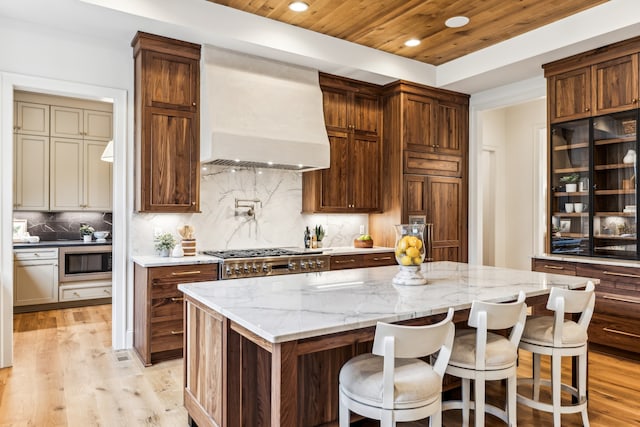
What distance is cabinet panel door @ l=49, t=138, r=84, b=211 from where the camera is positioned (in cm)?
605

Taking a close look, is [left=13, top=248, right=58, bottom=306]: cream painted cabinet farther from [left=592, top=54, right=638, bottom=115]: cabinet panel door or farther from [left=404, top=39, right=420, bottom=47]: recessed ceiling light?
[left=592, top=54, right=638, bottom=115]: cabinet panel door

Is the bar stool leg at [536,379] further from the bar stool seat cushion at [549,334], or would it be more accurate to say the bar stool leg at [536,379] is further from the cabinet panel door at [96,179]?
the cabinet panel door at [96,179]

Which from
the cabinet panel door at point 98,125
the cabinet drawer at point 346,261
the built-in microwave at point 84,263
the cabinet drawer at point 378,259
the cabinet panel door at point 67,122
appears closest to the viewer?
the cabinet drawer at point 346,261

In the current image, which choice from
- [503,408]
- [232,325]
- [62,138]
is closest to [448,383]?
[503,408]

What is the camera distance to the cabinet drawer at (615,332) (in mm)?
3717

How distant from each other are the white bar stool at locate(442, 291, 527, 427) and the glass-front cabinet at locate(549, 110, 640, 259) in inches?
95.6

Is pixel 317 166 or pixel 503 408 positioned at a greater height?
pixel 317 166

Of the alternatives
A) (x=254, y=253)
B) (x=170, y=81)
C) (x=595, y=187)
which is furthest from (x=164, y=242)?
(x=595, y=187)

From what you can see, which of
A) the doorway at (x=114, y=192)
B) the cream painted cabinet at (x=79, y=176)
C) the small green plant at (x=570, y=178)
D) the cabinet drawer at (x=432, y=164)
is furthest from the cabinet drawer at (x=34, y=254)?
the small green plant at (x=570, y=178)

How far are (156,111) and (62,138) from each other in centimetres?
303

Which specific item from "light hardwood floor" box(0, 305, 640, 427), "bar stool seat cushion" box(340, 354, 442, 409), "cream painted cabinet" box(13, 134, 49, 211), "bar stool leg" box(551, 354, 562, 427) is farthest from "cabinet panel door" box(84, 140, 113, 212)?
"bar stool leg" box(551, 354, 562, 427)

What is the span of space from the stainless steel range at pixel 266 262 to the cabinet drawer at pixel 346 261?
14 centimetres

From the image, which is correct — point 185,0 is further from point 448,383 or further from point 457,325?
point 448,383

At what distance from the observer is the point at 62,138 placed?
6.10 meters
